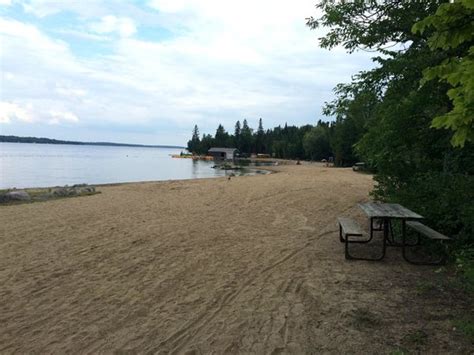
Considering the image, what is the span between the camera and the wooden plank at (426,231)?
5.81 metres

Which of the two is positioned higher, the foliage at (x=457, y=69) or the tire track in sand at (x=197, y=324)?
the foliage at (x=457, y=69)

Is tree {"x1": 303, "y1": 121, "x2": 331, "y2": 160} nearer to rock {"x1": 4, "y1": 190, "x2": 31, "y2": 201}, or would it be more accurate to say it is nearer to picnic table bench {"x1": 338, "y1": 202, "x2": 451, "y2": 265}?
rock {"x1": 4, "y1": 190, "x2": 31, "y2": 201}

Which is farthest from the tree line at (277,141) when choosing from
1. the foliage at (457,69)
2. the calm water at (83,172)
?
the foliage at (457,69)

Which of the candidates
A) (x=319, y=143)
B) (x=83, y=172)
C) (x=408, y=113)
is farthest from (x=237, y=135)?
(x=408, y=113)

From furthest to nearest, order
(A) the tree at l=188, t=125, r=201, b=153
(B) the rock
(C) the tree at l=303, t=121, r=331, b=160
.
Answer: (A) the tree at l=188, t=125, r=201, b=153
(C) the tree at l=303, t=121, r=331, b=160
(B) the rock

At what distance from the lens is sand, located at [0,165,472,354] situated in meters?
3.81


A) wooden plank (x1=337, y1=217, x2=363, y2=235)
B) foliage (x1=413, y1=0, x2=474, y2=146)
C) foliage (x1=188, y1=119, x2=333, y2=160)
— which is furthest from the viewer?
foliage (x1=188, y1=119, x2=333, y2=160)

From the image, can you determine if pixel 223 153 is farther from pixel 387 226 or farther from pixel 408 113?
pixel 387 226

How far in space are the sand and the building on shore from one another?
354 ft

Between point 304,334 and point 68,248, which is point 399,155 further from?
point 68,248

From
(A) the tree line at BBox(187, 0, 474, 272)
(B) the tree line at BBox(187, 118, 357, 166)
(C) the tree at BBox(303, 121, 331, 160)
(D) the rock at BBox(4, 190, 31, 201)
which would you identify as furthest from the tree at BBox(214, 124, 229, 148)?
(A) the tree line at BBox(187, 0, 474, 272)

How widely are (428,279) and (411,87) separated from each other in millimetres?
3846

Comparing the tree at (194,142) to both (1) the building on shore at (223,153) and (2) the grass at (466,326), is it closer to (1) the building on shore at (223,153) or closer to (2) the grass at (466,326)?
(1) the building on shore at (223,153)

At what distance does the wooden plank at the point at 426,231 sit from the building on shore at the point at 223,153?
108926 mm
